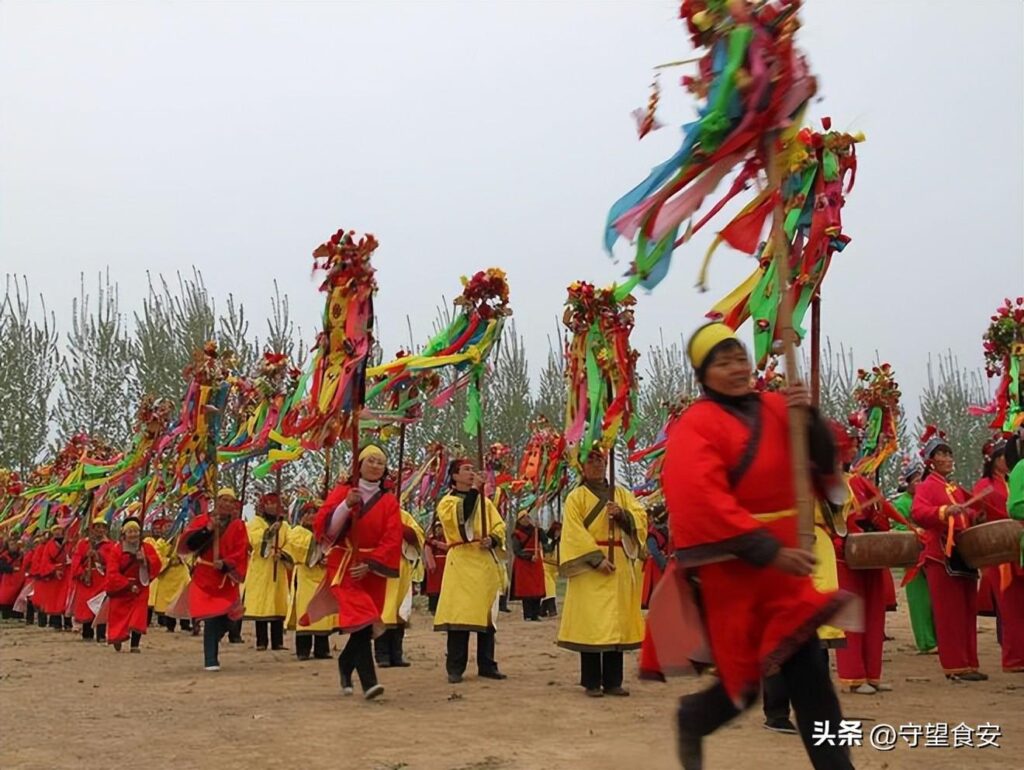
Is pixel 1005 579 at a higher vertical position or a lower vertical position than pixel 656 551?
lower

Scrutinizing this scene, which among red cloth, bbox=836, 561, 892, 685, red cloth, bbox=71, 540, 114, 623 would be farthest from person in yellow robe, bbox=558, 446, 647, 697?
red cloth, bbox=71, 540, 114, 623

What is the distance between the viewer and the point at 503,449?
1998 cm

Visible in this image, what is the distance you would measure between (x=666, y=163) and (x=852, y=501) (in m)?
4.29

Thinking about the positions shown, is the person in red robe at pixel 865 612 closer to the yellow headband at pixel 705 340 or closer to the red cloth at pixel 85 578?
the yellow headband at pixel 705 340

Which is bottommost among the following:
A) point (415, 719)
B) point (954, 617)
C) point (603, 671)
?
point (415, 719)

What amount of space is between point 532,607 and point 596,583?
426 inches

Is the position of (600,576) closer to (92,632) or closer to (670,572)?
(670,572)

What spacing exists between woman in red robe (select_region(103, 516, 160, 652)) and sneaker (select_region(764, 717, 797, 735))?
9218mm

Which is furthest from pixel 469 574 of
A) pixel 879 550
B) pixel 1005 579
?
pixel 1005 579

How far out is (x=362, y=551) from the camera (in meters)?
8.59

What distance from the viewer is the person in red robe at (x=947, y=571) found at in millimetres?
9047

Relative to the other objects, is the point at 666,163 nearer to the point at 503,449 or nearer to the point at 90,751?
the point at 90,751

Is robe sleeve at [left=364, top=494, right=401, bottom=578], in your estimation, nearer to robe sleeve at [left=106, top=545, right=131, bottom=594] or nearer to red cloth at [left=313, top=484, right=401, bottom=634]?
red cloth at [left=313, top=484, right=401, bottom=634]

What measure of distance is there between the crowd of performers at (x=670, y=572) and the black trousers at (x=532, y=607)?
0.04 metres
